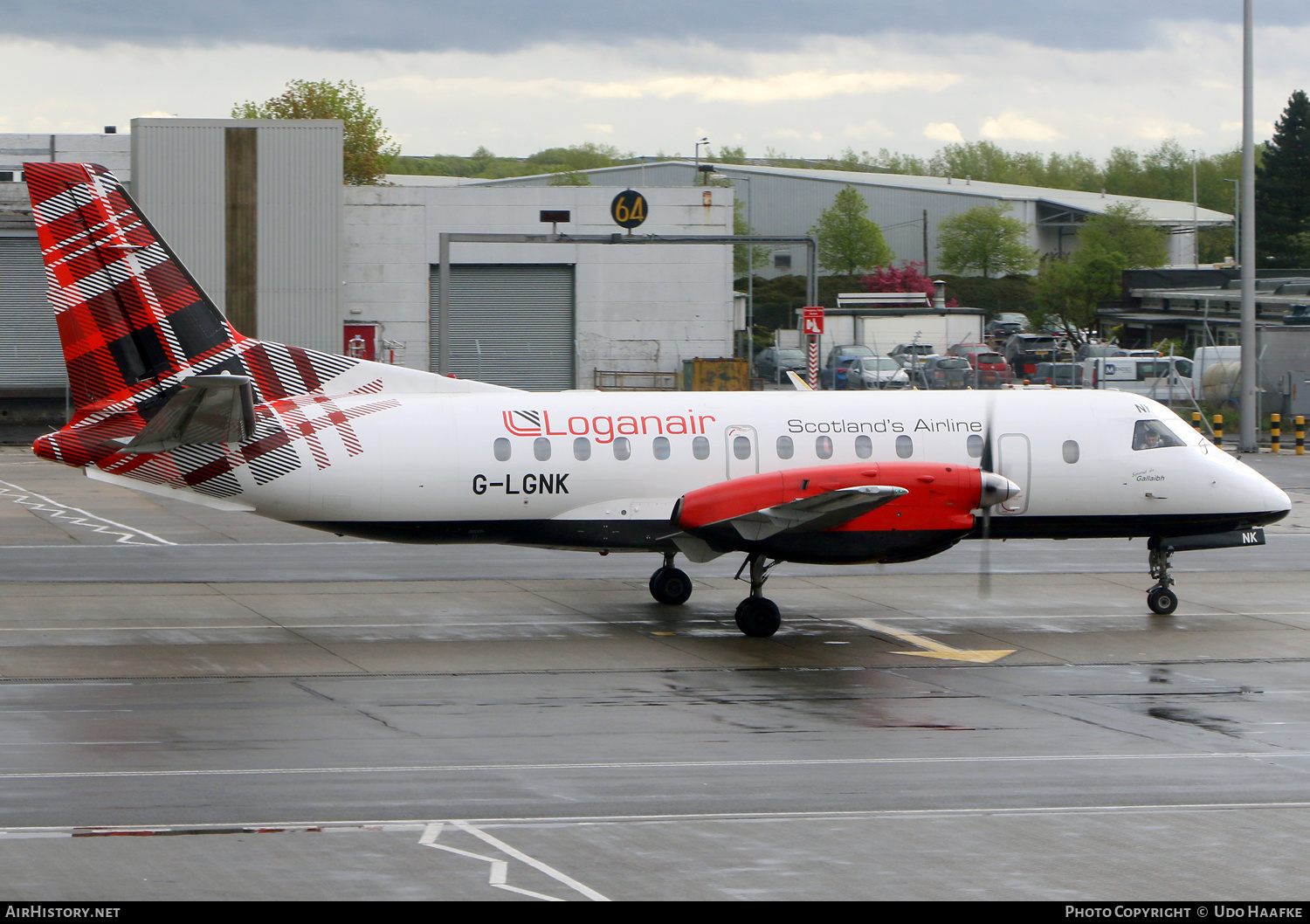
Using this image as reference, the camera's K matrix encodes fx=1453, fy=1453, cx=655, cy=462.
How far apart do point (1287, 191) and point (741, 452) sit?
112 meters

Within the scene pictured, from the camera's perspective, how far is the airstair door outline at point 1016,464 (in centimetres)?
2072

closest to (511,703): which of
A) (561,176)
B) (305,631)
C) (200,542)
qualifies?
(305,631)

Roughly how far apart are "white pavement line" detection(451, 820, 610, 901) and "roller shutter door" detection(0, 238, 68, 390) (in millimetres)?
43409

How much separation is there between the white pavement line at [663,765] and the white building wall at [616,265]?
137ft

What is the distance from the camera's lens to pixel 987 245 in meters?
120

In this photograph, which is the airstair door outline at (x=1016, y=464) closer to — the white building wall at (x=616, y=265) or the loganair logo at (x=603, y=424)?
the loganair logo at (x=603, y=424)

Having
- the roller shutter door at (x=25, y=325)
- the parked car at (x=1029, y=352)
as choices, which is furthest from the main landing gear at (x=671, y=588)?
the parked car at (x=1029, y=352)

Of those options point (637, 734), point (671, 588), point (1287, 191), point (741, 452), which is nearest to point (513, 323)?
point (671, 588)

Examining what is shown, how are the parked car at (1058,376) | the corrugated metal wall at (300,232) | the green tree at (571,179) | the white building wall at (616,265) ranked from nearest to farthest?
the corrugated metal wall at (300,232), the white building wall at (616,265), the parked car at (1058,376), the green tree at (571,179)

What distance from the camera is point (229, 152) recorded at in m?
50.0

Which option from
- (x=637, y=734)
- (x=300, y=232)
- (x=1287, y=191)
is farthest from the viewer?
(x=1287, y=191)

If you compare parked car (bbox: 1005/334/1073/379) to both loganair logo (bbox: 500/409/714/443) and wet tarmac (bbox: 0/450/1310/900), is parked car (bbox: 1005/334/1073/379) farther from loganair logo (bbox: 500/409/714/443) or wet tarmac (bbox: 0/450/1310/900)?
loganair logo (bbox: 500/409/714/443)

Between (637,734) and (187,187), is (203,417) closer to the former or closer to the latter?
(637,734)

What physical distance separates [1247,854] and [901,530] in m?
8.31
